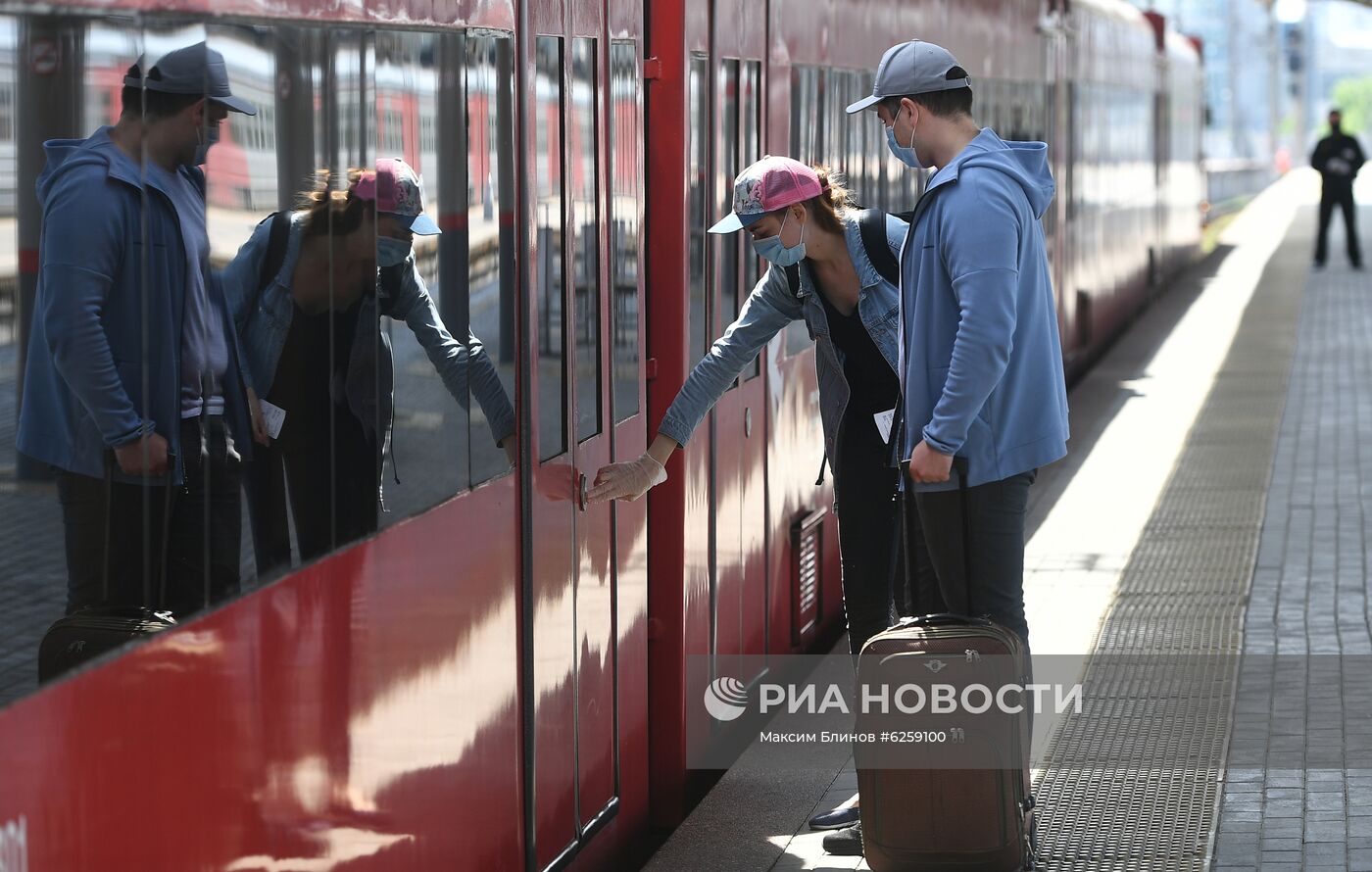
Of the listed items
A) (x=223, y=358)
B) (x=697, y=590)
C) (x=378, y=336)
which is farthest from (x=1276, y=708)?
(x=223, y=358)

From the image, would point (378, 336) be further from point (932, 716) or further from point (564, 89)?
point (932, 716)

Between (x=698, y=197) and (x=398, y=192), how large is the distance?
2.02 metres

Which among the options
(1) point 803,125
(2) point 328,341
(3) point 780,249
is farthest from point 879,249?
(1) point 803,125

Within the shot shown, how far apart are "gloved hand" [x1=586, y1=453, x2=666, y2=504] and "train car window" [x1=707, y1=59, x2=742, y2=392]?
109 centimetres

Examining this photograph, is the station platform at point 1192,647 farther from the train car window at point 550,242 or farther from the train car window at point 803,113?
the train car window at point 803,113

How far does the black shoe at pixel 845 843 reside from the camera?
4.88 meters

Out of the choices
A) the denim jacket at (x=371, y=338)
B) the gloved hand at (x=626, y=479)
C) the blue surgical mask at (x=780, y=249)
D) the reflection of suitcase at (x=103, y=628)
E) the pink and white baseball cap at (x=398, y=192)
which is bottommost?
the gloved hand at (x=626, y=479)

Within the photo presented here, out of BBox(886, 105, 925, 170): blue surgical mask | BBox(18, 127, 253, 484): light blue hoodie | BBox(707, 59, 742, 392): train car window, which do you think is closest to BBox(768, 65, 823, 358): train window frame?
BBox(707, 59, 742, 392): train car window

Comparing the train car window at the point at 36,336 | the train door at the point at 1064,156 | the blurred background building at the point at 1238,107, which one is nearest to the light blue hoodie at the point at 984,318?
the train car window at the point at 36,336

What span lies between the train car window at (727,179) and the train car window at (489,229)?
65.9 inches

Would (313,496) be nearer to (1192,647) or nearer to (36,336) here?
(36,336)

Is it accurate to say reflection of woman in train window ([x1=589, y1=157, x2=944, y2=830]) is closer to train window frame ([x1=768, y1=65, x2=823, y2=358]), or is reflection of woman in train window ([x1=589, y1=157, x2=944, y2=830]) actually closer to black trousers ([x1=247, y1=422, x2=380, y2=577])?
black trousers ([x1=247, y1=422, x2=380, y2=577])

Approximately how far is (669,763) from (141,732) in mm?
2799

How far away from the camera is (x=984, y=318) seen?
13.8 ft
